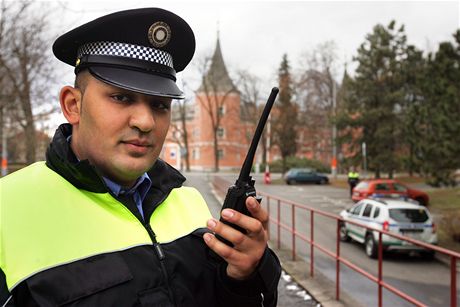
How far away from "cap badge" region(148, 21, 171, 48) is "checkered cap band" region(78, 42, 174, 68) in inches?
1.2

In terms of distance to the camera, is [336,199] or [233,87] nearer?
[336,199]

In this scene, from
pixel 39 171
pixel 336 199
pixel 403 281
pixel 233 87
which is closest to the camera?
pixel 39 171

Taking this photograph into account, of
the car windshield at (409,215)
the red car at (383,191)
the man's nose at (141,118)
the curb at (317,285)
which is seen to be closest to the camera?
the man's nose at (141,118)

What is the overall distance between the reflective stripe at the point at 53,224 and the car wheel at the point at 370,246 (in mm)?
8967

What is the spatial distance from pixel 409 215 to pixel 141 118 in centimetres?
1012

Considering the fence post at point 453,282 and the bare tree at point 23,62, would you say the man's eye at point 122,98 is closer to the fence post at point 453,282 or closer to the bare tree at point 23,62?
the fence post at point 453,282

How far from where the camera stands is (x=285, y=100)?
1633 inches

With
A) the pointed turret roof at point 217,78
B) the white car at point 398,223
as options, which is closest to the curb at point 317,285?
the white car at point 398,223

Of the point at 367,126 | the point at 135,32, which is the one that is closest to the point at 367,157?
the point at 367,126

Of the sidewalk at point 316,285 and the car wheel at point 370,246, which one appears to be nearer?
the sidewalk at point 316,285

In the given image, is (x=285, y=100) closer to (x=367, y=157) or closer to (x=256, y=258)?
(x=367, y=157)

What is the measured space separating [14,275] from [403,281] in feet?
26.0

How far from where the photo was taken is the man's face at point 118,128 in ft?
4.50

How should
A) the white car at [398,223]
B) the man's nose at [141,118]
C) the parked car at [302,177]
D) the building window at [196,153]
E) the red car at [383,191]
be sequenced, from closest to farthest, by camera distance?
the man's nose at [141,118], the white car at [398,223], the red car at [383,191], the parked car at [302,177], the building window at [196,153]
